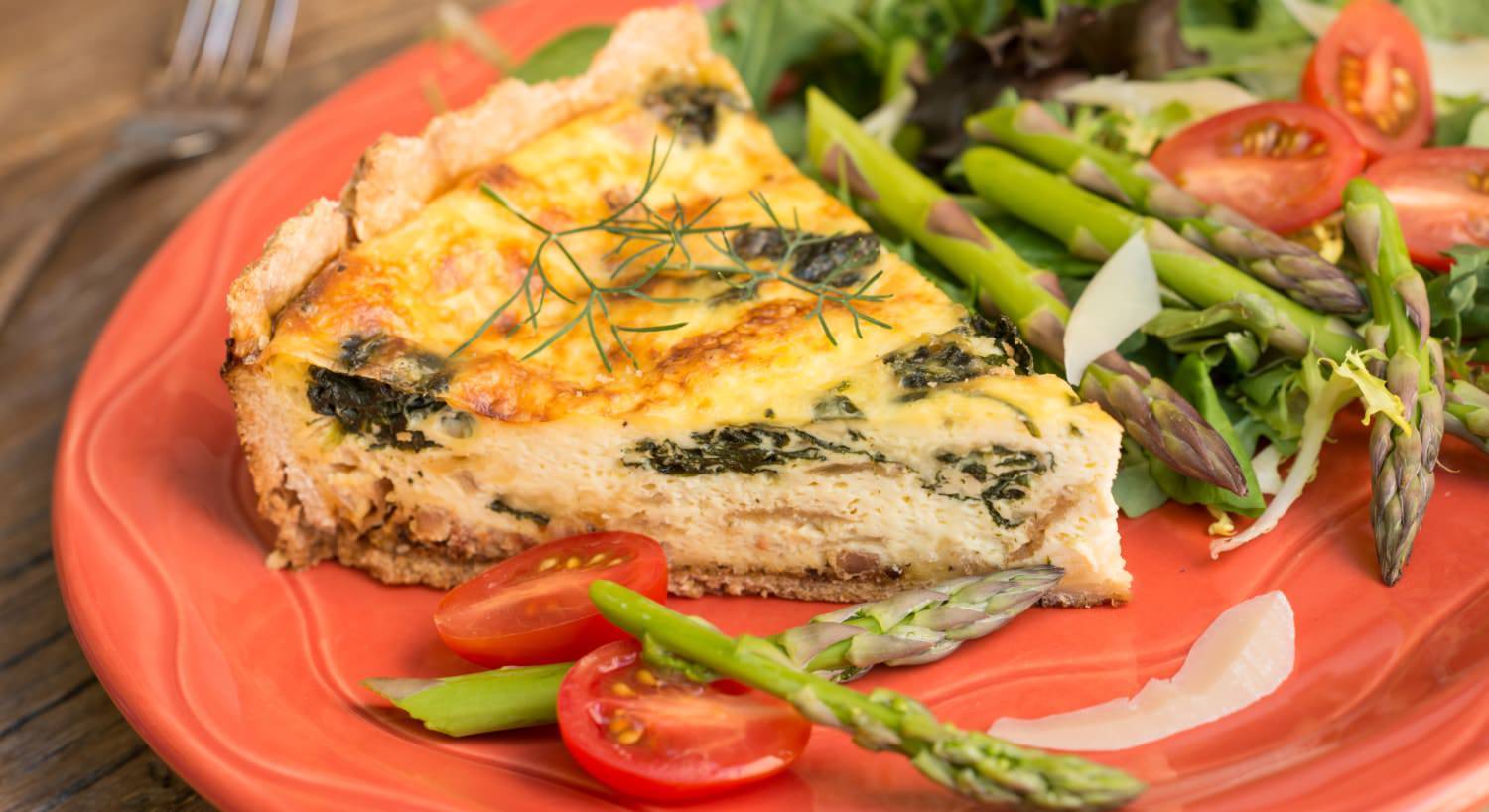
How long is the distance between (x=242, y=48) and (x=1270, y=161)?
4.99 metres

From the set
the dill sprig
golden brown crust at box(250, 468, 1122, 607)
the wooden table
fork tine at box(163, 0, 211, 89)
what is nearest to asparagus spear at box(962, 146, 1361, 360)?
the dill sprig

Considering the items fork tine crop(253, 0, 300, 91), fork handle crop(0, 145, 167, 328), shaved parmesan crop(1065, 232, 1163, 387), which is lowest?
shaved parmesan crop(1065, 232, 1163, 387)

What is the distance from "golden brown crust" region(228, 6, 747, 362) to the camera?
13.1ft

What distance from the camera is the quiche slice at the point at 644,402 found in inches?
148

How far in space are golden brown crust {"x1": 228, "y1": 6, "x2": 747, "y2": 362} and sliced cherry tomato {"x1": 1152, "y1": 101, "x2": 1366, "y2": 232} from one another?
1.70 meters

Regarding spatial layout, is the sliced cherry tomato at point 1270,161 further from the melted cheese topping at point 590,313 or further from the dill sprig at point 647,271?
the dill sprig at point 647,271

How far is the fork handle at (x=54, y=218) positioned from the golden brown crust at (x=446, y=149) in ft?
6.75

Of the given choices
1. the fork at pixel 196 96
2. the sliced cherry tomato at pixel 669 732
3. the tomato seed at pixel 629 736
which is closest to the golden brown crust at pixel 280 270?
the sliced cherry tomato at pixel 669 732

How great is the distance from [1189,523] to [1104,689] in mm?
773

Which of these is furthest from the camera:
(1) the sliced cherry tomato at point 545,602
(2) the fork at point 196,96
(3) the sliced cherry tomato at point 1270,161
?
(2) the fork at point 196,96

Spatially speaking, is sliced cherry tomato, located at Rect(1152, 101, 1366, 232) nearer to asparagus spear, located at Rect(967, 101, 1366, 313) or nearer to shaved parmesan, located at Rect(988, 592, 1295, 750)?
asparagus spear, located at Rect(967, 101, 1366, 313)

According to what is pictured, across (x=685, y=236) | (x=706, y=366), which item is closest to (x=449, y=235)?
(x=685, y=236)

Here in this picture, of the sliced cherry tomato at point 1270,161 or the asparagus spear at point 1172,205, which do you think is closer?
the asparagus spear at point 1172,205

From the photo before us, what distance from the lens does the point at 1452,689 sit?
10.1 feet
